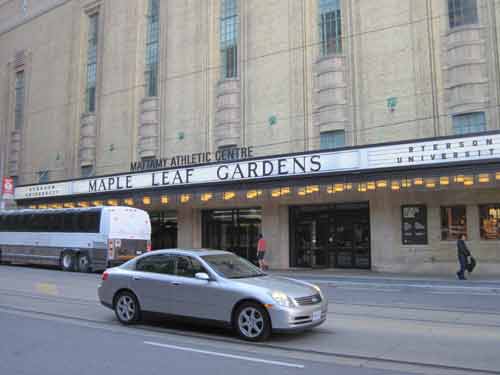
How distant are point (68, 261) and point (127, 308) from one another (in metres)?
17.2

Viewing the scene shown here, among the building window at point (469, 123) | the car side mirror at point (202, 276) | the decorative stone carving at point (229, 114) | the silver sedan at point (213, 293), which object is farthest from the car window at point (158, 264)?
the decorative stone carving at point (229, 114)

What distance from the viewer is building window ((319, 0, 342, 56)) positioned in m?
25.3

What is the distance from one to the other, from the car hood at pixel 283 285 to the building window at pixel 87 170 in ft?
95.1

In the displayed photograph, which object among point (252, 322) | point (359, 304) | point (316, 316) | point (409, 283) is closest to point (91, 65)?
point (409, 283)

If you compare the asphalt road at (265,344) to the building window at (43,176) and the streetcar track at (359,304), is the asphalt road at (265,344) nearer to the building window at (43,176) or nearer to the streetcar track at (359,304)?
the streetcar track at (359,304)

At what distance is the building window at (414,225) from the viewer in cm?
2180

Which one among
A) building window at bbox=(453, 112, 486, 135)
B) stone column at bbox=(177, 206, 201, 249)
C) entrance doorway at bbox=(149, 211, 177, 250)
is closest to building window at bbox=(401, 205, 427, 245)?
building window at bbox=(453, 112, 486, 135)

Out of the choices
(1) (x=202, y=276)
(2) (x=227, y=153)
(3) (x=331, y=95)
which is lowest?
(1) (x=202, y=276)

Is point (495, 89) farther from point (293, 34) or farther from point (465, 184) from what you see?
point (293, 34)

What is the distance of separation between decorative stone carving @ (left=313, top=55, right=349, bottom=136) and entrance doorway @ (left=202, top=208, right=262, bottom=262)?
601 cm

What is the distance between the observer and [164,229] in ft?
102

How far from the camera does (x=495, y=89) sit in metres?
20.7

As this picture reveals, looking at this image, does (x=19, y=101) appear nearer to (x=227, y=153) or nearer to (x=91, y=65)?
(x=91, y=65)

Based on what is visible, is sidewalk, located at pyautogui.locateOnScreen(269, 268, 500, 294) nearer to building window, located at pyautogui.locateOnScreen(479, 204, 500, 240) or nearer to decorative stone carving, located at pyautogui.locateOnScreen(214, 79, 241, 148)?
building window, located at pyautogui.locateOnScreen(479, 204, 500, 240)
